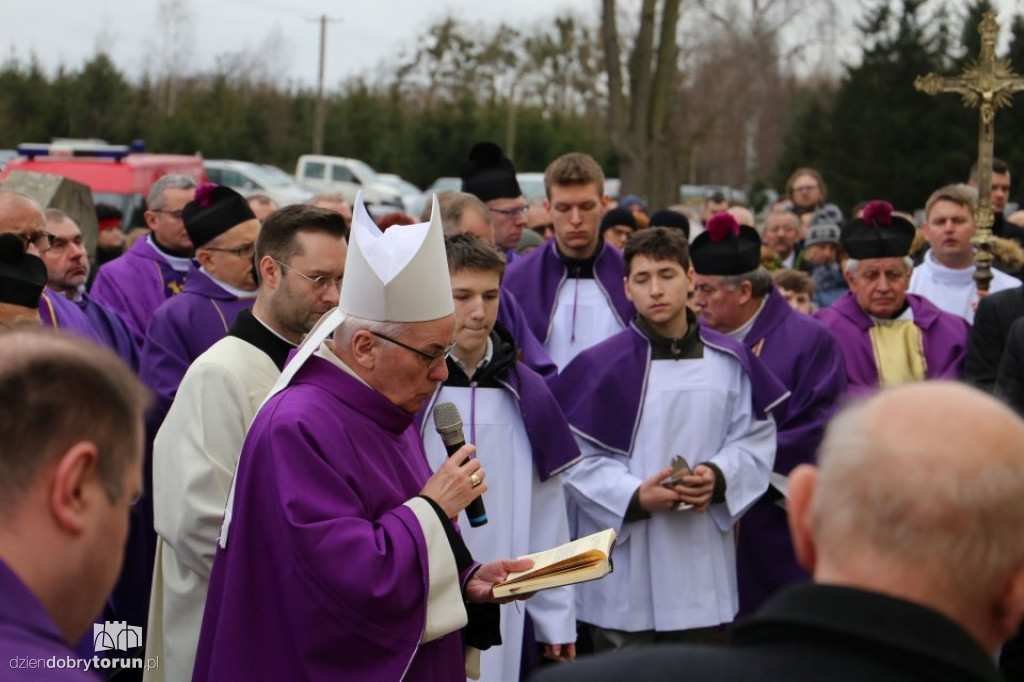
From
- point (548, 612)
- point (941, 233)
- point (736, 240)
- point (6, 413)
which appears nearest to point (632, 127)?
point (941, 233)

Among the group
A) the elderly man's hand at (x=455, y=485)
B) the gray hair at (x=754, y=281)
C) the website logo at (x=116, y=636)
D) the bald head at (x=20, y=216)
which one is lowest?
the website logo at (x=116, y=636)

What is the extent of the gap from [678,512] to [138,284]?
3855mm

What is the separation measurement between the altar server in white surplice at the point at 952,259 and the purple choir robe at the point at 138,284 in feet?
14.9

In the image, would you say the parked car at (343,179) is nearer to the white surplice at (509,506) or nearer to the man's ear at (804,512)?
the white surplice at (509,506)

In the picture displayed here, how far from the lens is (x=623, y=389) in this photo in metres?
5.44

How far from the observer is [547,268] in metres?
7.09

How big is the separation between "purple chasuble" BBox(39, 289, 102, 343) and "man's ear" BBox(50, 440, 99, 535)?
364 cm

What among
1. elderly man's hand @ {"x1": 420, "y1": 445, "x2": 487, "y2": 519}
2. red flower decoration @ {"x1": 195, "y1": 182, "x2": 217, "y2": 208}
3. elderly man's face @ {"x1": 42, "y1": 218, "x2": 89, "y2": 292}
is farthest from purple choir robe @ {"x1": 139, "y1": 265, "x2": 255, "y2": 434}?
elderly man's hand @ {"x1": 420, "y1": 445, "x2": 487, "y2": 519}

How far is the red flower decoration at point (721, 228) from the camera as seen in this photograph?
6.20 metres

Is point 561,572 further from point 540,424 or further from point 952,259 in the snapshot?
point 952,259

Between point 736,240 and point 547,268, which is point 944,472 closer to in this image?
point 736,240

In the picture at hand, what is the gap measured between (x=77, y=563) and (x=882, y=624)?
115 cm

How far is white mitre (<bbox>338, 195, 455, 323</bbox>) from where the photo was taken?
358 cm

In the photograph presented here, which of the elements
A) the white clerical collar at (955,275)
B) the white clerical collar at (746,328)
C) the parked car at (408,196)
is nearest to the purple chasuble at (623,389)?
the white clerical collar at (746,328)
